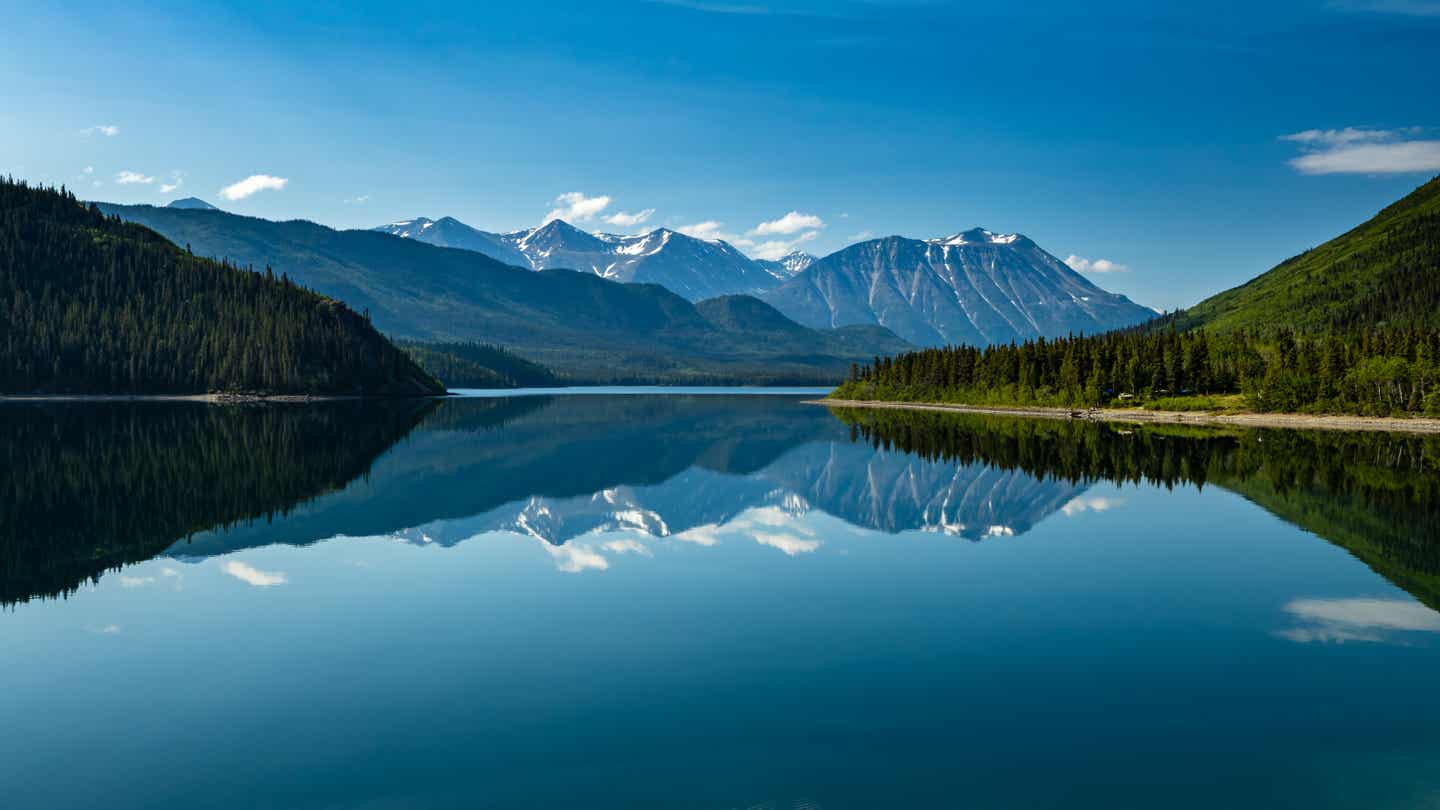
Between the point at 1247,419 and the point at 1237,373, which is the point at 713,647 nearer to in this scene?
the point at 1247,419

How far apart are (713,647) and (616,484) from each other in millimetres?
47687

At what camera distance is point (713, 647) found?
24875 millimetres

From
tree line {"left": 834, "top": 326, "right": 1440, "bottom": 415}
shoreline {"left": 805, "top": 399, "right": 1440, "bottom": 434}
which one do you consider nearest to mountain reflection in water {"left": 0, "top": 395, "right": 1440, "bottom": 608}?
shoreline {"left": 805, "top": 399, "right": 1440, "bottom": 434}

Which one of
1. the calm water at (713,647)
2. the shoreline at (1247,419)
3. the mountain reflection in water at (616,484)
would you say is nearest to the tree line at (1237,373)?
the shoreline at (1247,419)

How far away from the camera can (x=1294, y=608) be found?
99.3 feet

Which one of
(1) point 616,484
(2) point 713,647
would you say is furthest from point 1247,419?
(2) point 713,647

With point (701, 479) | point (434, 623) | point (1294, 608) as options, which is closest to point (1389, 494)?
point (1294, 608)

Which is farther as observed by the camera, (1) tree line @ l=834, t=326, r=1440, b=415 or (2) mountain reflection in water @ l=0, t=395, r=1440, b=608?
(1) tree line @ l=834, t=326, r=1440, b=415

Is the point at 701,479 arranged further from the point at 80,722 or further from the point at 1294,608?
the point at 80,722

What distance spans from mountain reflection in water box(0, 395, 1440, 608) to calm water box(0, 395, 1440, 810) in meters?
0.56

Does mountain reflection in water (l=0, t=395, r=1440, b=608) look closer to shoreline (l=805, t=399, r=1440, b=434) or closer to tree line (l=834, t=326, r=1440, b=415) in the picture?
shoreline (l=805, t=399, r=1440, b=434)

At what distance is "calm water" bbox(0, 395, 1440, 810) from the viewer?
1650 cm

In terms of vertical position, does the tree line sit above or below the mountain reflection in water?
above

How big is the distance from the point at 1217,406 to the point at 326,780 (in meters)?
164
